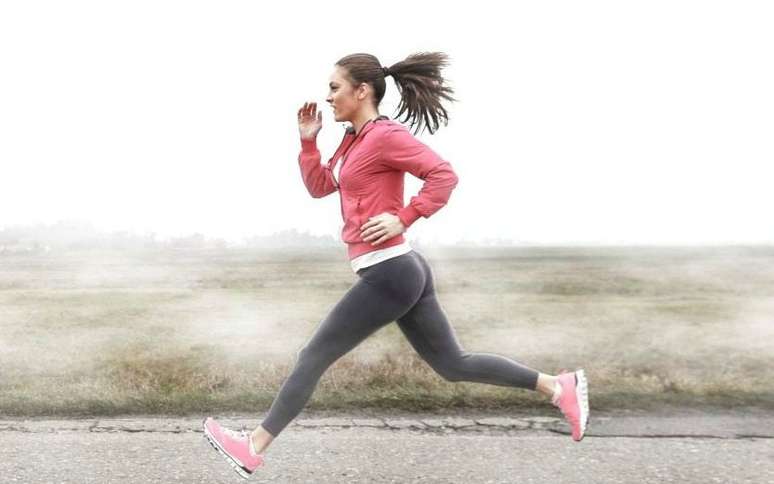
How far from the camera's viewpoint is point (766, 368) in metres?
8.19

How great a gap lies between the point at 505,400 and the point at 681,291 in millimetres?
15794

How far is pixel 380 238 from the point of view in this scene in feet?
10.7

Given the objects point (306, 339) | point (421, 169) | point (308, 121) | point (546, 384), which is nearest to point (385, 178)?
point (421, 169)

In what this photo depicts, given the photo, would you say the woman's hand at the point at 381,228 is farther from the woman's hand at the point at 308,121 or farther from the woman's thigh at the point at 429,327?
the woman's hand at the point at 308,121

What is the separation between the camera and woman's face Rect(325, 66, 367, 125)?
3.45 meters

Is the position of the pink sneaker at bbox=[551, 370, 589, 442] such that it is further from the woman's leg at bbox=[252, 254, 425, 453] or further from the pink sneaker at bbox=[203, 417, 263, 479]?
the pink sneaker at bbox=[203, 417, 263, 479]

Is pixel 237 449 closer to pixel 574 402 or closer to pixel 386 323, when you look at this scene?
pixel 386 323

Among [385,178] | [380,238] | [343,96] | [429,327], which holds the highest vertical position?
[343,96]

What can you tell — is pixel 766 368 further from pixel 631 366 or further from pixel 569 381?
pixel 569 381

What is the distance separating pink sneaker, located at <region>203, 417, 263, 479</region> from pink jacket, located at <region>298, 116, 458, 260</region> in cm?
94

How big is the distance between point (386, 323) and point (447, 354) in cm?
42

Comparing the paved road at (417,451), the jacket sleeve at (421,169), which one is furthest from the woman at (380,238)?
the paved road at (417,451)

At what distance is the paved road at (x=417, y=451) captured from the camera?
423cm

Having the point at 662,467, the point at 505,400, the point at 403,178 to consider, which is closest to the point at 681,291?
the point at 505,400
